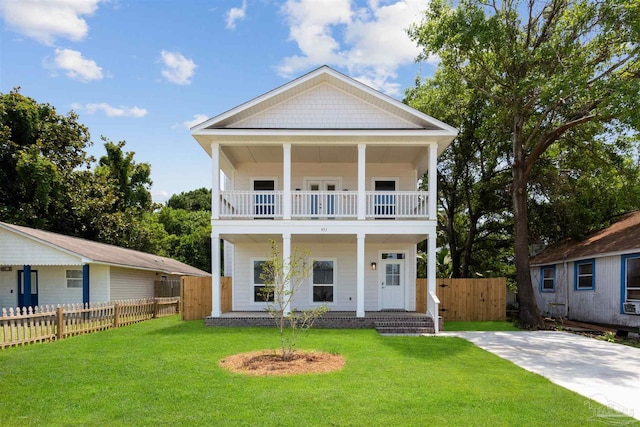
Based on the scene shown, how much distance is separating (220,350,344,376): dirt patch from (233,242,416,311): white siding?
7.13 meters

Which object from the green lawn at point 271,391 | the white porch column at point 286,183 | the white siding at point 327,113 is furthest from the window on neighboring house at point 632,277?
the white porch column at point 286,183

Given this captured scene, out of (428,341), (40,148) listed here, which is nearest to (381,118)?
(428,341)

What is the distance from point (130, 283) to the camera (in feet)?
64.0

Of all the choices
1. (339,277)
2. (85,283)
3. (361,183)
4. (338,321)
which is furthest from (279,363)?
(85,283)

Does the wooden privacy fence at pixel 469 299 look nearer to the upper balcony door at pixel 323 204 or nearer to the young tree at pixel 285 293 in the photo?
the upper balcony door at pixel 323 204

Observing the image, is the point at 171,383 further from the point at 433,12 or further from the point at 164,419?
the point at 433,12

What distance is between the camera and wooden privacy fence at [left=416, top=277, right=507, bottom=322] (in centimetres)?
1600

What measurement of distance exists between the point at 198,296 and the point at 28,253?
7102mm

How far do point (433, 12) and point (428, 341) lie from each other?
12706 mm

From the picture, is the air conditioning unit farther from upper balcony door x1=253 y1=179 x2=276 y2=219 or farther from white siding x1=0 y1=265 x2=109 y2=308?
white siding x1=0 y1=265 x2=109 y2=308

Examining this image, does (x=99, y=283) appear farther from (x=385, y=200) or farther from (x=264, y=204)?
(x=385, y=200)

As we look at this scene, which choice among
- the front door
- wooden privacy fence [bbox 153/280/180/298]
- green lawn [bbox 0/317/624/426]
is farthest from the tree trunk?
the front door

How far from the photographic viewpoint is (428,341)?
11.1 meters

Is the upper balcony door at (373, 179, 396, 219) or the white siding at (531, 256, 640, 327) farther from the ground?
the upper balcony door at (373, 179, 396, 219)
